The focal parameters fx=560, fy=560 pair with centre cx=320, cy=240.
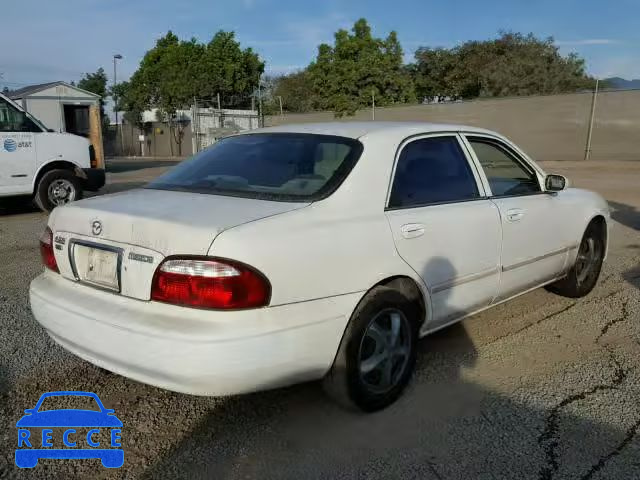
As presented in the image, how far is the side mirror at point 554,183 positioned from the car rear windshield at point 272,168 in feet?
6.23

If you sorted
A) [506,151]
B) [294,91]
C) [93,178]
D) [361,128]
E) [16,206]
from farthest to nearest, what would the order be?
[294,91] → [16,206] → [93,178] → [506,151] → [361,128]

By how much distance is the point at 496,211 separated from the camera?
11.9ft

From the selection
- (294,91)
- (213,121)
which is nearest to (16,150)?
(213,121)

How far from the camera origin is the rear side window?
313 centimetres

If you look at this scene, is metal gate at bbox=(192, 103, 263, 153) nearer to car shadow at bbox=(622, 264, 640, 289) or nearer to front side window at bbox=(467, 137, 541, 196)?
car shadow at bbox=(622, 264, 640, 289)

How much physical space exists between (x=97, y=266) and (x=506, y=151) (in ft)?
9.69

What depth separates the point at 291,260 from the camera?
2443 mm

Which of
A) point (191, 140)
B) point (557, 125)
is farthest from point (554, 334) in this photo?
point (191, 140)

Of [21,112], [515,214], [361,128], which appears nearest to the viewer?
[361,128]

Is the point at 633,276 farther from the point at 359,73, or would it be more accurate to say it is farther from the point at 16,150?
the point at 359,73

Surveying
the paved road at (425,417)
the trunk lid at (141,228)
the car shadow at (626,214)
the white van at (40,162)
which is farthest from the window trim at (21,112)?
the car shadow at (626,214)

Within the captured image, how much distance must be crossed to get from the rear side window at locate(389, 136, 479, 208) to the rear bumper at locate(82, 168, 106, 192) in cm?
826

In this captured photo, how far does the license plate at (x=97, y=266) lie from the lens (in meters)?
2.58

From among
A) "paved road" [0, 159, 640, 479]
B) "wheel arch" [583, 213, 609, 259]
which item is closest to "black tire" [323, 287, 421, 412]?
"paved road" [0, 159, 640, 479]
